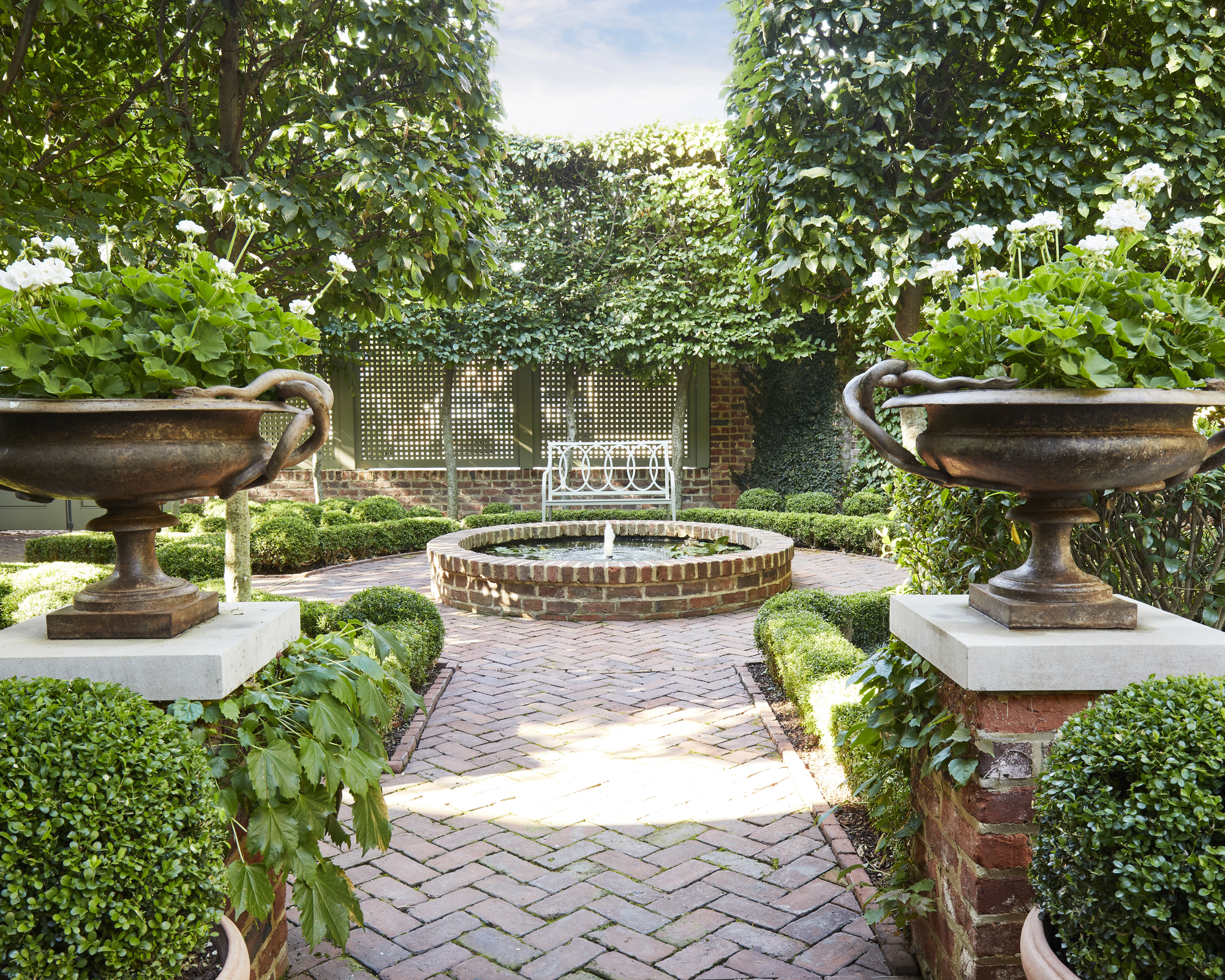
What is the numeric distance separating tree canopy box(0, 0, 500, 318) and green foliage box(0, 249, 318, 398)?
7.47ft

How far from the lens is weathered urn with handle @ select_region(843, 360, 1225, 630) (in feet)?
Result: 5.40

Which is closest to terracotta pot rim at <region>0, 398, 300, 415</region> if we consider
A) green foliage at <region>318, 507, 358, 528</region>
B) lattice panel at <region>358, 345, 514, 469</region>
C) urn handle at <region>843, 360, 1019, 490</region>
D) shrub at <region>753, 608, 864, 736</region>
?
urn handle at <region>843, 360, 1019, 490</region>

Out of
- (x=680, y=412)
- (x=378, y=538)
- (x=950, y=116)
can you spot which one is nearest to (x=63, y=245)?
(x=950, y=116)

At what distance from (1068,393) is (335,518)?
30.4ft

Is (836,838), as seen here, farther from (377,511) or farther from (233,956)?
(377,511)

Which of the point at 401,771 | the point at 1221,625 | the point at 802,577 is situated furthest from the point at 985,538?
the point at 802,577

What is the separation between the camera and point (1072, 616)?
1755 millimetres

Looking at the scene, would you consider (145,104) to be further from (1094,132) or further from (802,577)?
(802,577)

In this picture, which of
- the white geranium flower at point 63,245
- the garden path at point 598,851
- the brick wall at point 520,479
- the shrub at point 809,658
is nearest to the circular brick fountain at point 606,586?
the shrub at point 809,658

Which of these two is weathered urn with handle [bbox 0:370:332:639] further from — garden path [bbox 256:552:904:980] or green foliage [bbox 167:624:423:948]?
garden path [bbox 256:552:904:980]

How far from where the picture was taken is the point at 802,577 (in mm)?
7754

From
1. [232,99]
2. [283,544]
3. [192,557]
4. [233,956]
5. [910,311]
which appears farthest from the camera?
[283,544]

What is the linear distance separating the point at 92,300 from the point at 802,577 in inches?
266

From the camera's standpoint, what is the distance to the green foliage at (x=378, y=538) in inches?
350
